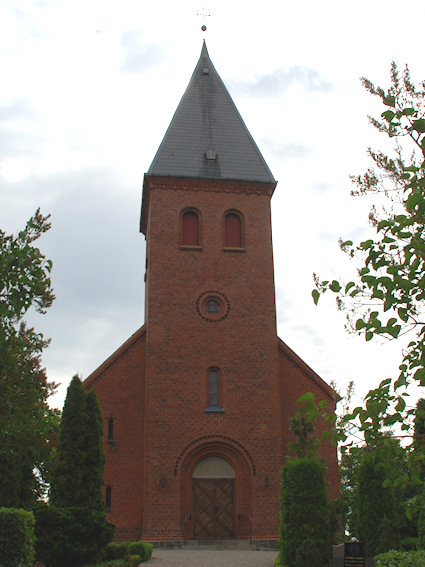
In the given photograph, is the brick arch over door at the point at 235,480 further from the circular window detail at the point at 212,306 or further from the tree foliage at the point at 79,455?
the tree foliage at the point at 79,455

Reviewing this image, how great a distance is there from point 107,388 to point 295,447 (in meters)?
8.59

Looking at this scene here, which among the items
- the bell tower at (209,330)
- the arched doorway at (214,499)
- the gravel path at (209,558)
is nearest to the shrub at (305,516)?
the gravel path at (209,558)

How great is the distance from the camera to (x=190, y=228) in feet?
83.2

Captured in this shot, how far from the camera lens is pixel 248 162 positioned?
26.8 metres

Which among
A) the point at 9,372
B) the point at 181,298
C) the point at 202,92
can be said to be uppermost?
the point at 202,92

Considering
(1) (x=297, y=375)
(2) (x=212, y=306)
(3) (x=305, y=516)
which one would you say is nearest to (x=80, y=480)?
(3) (x=305, y=516)

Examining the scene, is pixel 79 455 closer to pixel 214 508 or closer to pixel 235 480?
pixel 214 508

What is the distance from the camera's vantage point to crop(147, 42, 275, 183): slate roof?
26.0m

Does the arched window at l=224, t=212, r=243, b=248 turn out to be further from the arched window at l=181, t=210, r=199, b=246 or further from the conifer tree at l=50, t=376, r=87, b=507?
the conifer tree at l=50, t=376, r=87, b=507

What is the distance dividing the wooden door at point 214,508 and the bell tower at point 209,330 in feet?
0.21

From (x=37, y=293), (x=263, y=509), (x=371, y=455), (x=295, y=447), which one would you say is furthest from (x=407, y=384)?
(x=263, y=509)

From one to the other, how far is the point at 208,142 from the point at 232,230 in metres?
4.37

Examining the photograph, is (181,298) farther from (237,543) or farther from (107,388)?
(237,543)

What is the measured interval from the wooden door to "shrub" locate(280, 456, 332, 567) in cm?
666
